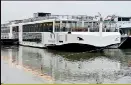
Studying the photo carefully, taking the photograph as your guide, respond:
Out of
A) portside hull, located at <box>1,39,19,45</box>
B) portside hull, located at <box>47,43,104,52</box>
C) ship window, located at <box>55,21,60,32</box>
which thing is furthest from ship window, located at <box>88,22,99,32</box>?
portside hull, located at <box>1,39,19,45</box>

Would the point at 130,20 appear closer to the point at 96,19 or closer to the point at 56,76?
the point at 96,19

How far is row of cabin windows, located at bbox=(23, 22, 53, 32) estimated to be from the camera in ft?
110

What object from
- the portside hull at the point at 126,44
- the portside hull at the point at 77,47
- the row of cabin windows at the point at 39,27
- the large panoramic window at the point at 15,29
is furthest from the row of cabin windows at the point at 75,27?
the large panoramic window at the point at 15,29

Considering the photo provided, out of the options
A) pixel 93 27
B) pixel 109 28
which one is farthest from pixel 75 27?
pixel 109 28

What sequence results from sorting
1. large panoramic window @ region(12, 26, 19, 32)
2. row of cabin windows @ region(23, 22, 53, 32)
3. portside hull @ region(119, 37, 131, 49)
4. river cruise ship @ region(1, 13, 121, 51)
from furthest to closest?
1. large panoramic window @ region(12, 26, 19, 32)
2. portside hull @ region(119, 37, 131, 49)
3. row of cabin windows @ region(23, 22, 53, 32)
4. river cruise ship @ region(1, 13, 121, 51)

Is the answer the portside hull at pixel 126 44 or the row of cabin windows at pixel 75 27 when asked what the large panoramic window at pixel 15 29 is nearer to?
the row of cabin windows at pixel 75 27

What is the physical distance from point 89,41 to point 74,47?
2196 millimetres

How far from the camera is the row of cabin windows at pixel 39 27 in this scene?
110 feet

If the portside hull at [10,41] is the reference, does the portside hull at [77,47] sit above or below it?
above

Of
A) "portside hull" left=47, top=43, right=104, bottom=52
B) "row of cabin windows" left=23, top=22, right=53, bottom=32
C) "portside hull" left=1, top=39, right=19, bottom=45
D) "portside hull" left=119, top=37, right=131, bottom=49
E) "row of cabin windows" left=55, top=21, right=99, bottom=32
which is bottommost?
"portside hull" left=1, top=39, right=19, bottom=45

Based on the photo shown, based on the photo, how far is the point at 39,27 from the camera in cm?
3684

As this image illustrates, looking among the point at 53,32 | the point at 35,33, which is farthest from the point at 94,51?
the point at 35,33

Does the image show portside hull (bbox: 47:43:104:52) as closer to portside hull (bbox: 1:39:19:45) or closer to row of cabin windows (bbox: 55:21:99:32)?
row of cabin windows (bbox: 55:21:99:32)

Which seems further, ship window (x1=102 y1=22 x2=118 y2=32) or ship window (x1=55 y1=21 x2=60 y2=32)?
ship window (x1=55 y1=21 x2=60 y2=32)
